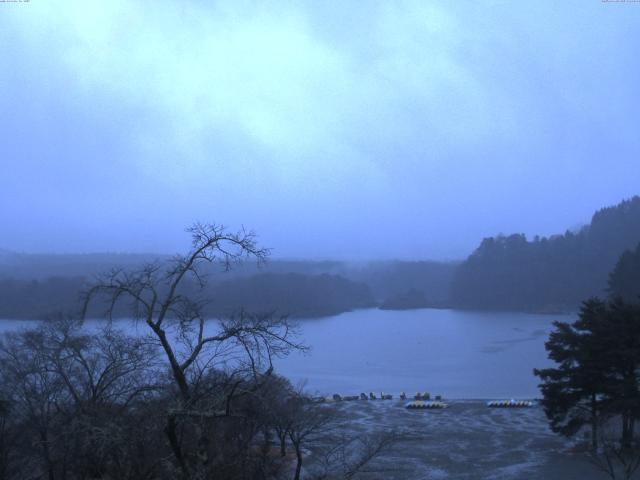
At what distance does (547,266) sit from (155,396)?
156 ft

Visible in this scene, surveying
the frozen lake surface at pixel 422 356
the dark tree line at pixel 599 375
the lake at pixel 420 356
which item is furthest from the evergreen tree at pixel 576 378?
the lake at pixel 420 356

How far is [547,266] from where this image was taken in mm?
48688

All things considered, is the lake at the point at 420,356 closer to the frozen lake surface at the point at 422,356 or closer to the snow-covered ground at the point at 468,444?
the frozen lake surface at the point at 422,356

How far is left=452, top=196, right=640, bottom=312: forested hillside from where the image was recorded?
46.0 meters

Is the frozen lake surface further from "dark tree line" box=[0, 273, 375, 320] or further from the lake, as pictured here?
"dark tree line" box=[0, 273, 375, 320]

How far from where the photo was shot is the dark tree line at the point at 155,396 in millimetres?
3062

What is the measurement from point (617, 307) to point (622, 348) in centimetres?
93

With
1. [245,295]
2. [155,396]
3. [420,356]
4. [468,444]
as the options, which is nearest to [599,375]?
[468,444]

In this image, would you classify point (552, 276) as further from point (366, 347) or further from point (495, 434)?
point (495, 434)

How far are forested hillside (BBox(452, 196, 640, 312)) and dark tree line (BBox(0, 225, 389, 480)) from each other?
137 ft

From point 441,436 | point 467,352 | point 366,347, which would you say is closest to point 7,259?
point 366,347

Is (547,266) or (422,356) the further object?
(547,266)

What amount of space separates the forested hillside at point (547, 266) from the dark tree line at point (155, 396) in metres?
41.8

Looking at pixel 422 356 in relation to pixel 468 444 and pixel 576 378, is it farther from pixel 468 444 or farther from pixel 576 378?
pixel 576 378
